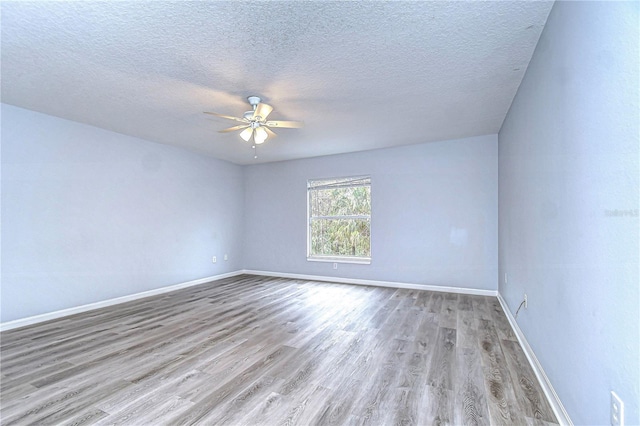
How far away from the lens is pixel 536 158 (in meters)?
2.18

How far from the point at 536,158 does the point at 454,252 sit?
2.77 m

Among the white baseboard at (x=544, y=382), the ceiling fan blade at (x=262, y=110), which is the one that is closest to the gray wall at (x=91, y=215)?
the ceiling fan blade at (x=262, y=110)

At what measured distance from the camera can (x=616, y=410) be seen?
110cm

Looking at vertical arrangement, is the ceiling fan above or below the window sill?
above

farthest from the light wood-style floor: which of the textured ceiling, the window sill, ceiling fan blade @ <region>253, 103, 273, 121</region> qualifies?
the textured ceiling

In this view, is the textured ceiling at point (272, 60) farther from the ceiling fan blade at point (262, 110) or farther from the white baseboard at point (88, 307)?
the white baseboard at point (88, 307)

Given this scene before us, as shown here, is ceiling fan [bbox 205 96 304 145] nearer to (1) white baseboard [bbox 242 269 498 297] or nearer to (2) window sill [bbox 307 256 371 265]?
(2) window sill [bbox 307 256 371 265]

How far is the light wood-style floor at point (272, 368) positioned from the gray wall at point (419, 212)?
3.23 feet

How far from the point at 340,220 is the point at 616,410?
474 cm

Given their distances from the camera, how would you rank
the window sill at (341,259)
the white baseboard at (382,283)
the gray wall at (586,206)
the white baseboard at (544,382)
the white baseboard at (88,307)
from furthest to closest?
the window sill at (341,259) → the white baseboard at (382,283) → the white baseboard at (88,307) → the white baseboard at (544,382) → the gray wall at (586,206)

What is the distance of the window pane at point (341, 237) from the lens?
18.0 feet

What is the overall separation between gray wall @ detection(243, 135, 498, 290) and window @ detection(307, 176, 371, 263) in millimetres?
142

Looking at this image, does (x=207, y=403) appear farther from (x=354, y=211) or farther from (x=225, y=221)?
(x=225, y=221)

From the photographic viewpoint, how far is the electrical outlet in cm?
107
